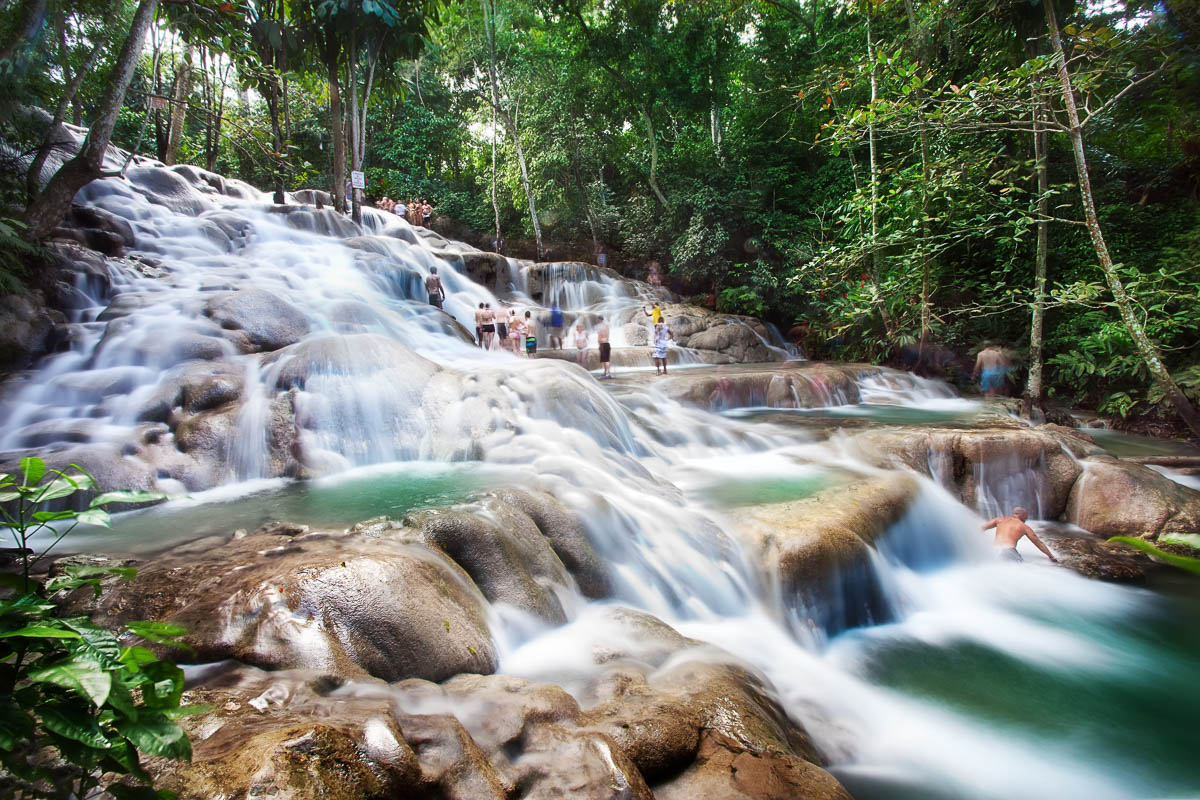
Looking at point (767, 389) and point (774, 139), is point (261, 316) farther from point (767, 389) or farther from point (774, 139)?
point (774, 139)

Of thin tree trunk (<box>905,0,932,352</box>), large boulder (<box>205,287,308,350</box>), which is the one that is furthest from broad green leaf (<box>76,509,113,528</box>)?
thin tree trunk (<box>905,0,932,352</box>)

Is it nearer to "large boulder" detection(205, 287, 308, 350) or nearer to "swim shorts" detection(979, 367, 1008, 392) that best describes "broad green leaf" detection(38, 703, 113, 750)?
"large boulder" detection(205, 287, 308, 350)

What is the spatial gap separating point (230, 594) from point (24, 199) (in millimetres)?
11069

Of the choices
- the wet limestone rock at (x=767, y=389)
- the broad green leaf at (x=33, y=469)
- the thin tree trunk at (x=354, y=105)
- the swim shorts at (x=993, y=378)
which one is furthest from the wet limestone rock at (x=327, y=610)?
the thin tree trunk at (x=354, y=105)

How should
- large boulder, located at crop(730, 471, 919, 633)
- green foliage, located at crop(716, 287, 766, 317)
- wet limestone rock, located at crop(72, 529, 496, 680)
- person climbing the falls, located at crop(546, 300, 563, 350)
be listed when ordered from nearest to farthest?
wet limestone rock, located at crop(72, 529, 496, 680) → large boulder, located at crop(730, 471, 919, 633) → person climbing the falls, located at crop(546, 300, 563, 350) → green foliage, located at crop(716, 287, 766, 317)

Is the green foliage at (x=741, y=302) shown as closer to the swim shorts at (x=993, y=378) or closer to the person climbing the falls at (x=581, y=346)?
the person climbing the falls at (x=581, y=346)

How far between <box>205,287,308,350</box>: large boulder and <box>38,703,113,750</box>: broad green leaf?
8145 millimetres

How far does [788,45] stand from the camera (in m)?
20.4

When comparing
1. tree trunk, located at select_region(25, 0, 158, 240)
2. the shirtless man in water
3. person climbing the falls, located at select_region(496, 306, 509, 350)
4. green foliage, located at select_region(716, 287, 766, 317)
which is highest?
tree trunk, located at select_region(25, 0, 158, 240)

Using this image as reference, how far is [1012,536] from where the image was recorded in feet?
19.8

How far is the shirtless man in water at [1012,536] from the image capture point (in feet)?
19.5

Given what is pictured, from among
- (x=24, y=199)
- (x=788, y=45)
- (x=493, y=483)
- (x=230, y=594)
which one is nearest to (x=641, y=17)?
(x=788, y=45)

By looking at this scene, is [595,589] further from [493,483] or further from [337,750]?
[337,750]

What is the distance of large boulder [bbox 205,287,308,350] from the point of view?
843 centimetres
